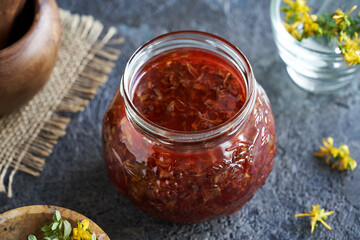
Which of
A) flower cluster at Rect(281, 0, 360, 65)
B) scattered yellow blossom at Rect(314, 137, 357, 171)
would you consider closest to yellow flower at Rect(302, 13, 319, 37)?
flower cluster at Rect(281, 0, 360, 65)

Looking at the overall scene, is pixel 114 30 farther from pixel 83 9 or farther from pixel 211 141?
pixel 211 141

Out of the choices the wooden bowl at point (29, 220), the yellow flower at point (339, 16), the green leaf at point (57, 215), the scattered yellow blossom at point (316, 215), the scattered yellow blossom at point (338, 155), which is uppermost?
the yellow flower at point (339, 16)

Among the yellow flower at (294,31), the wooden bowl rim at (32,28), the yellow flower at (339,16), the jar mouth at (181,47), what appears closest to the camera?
the jar mouth at (181,47)

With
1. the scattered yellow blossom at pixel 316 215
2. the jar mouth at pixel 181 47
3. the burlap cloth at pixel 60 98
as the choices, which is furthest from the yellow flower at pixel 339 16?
the burlap cloth at pixel 60 98

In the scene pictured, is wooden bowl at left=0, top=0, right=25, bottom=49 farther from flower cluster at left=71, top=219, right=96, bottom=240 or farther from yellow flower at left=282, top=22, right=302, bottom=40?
yellow flower at left=282, top=22, right=302, bottom=40

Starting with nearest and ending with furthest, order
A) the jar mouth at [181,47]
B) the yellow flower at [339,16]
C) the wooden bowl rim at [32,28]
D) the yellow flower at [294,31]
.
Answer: the jar mouth at [181,47] < the wooden bowl rim at [32,28] < the yellow flower at [339,16] < the yellow flower at [294,31]

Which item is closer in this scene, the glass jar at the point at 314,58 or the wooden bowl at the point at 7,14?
the wooden bowl at the point at 7,14

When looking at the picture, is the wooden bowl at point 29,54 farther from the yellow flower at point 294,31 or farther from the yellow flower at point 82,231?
the yellow flower at point 294,31
